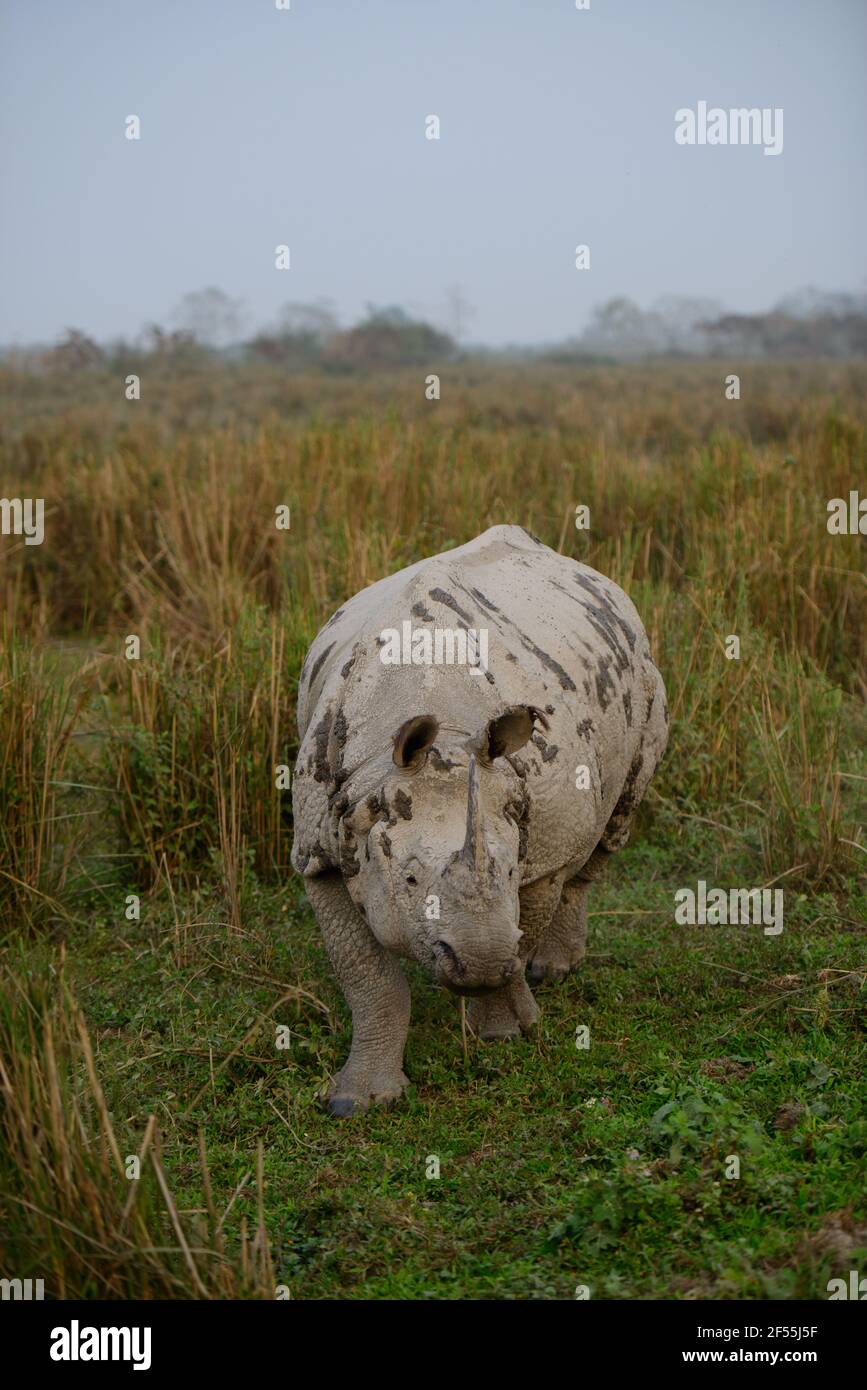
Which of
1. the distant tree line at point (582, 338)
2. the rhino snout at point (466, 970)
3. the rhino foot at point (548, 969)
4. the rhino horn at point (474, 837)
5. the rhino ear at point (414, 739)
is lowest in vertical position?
the rhino foot at point (548, 969)

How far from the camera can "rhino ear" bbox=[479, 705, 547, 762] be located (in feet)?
13.5

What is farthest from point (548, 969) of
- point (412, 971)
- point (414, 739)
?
point (414, 739)

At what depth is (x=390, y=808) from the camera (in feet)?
13.4

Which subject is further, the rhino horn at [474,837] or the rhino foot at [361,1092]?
the rhino foot at [361,1092]

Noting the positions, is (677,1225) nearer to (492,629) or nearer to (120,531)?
(492,629)

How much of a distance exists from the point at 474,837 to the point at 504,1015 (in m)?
1.48

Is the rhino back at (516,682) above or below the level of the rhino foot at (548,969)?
above

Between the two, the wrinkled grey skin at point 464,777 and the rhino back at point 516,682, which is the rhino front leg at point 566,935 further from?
the rhino back at point 516,682

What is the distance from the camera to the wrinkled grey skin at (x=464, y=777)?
398 cm

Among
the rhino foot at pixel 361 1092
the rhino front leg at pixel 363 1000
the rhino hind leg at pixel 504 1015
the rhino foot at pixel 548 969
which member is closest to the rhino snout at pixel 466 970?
the rhino front leg at pixel 363 1000

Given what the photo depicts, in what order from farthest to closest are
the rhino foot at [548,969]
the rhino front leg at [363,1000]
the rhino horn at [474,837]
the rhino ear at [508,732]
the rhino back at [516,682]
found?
the rhino foot at [548,969]
the rhino front leg at [363,1000]
the rhino back at [516,682]
the rhino ear at [508,732]
the rhino horn at [474,837]

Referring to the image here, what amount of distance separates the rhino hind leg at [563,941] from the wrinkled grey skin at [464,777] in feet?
0.04

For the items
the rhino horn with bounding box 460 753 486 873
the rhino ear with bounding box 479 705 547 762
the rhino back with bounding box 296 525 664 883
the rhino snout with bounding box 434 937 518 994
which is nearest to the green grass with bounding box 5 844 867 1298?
the rhino snout with bounding box 434 937 518 994

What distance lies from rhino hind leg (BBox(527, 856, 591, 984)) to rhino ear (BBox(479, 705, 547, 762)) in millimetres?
1584
